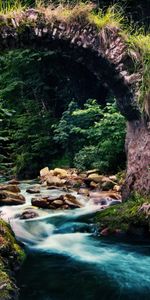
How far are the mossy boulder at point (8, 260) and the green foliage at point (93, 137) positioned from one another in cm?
658

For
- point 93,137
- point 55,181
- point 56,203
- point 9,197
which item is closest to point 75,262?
point 56,203

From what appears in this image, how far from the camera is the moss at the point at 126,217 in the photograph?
7.75m

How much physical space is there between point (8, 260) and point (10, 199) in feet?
14.7

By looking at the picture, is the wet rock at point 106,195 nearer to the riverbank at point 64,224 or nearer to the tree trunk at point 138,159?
the riverbank at point 64,224

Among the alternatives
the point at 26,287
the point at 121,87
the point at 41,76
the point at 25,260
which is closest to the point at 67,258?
the point at 25,260

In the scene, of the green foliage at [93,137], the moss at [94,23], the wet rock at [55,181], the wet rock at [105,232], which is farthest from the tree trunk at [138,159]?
the wet rock at [55,181]

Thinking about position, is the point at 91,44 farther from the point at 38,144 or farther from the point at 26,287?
the point at 38,144

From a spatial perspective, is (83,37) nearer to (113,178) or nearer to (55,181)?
(113,178)

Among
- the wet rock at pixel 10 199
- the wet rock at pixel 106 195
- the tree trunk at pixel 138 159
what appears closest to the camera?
the tree trunk at pixel 138 159

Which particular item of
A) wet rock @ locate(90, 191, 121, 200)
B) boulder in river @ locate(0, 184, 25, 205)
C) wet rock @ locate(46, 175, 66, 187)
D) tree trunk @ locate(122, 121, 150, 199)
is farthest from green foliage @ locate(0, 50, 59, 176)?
tree trunk @ locate(122, 121, 150, 199)

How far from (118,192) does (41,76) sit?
8.10 m

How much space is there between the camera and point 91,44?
844 cm

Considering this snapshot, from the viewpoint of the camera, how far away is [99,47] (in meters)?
8.42

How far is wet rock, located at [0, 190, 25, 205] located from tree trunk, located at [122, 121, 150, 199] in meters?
2.72
